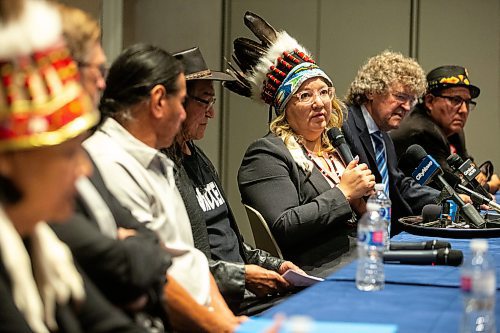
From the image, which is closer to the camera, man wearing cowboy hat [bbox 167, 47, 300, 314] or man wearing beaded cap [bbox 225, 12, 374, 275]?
man wearing cowboy hat [bbox 167, 47, 300, 314]

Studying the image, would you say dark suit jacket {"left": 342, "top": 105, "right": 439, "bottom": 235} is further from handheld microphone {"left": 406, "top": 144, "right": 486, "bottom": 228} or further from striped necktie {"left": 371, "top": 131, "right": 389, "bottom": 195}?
handheld microphone {"left": 406, "top": 144, "right": 486, "bottom": 228}

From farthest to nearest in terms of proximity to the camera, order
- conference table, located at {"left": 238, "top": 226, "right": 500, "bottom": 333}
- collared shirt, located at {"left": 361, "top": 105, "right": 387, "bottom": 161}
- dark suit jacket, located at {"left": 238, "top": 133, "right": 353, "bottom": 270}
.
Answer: collared shirt, located at {"left": 361, "top": 105, "right": 387, "bottom": 161}
dark suit jacket, located at {"left": 238, "top": 133, "right": 353, "bottom": 270}
conference table, located at {"left": 238, "top": 226, "right": 500, "bottom": 333}

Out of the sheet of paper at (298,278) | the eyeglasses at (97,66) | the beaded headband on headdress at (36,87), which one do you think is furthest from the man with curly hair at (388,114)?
the beaded headband on headdress at (36,87)

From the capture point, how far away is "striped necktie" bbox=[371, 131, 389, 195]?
3.68 m

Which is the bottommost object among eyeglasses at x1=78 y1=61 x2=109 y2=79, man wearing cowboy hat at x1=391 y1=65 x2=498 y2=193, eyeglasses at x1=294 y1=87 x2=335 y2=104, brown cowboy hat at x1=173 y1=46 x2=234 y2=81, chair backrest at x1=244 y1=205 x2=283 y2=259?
chair backrest at x1=244 y1=205 x2=283 y2=259

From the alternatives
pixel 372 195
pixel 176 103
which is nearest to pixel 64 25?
pixel 176 103

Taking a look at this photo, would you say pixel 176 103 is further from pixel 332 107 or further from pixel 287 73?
pixel 332 107

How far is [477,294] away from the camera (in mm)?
1435

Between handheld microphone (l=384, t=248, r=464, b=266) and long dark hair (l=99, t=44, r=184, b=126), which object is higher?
long dark hair (l=99, t=44, r=184, b=126)

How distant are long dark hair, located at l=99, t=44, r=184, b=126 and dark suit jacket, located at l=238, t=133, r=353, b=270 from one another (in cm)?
97

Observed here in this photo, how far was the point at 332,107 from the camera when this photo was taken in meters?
3.42

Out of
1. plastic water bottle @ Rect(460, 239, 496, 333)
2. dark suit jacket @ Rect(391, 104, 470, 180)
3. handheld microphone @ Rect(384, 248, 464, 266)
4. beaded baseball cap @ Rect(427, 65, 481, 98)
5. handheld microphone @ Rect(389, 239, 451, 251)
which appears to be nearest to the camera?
plastic water bottle @ Rect(460, 239, 496, 333)

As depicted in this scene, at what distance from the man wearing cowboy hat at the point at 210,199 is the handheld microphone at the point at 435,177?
688 mm

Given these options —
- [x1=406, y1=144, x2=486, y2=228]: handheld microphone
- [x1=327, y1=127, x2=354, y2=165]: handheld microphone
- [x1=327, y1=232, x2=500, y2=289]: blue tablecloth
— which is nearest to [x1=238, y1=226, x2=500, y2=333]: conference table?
[x1=327, y1=232, x2=500, y2=289]: blue tablecloth
